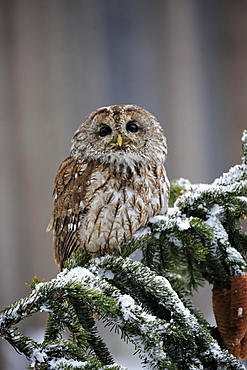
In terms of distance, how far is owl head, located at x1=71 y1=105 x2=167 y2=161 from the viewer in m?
0.98

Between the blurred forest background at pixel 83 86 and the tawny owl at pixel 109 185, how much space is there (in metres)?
1.38

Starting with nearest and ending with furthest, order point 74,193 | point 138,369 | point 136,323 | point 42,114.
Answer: point 136,323
point 74,193
point 138,369
point 42,114

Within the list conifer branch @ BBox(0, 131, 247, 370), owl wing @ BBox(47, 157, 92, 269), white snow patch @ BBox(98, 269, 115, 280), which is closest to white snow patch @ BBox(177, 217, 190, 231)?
conifer branch @ BBox(0, 131, 247, 370)

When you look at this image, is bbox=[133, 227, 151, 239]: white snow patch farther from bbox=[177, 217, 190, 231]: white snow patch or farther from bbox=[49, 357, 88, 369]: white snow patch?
bbox=[49, 357, 88, 369]: white snow patch

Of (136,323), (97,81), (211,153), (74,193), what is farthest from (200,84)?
(136,323)

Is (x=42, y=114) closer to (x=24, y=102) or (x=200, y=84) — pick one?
(x=24, y=102)

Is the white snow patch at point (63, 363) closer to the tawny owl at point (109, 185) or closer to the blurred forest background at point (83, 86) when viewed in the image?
the tawny owl at point (109, 185)

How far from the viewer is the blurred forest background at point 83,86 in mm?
2414

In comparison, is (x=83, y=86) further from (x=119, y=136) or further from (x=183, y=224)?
(x=183, y=224)

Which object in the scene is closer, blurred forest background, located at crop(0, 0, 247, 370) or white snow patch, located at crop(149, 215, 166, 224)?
white snow patch, located at crop(149, 215, 166, 224)

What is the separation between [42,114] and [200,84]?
1.03 m

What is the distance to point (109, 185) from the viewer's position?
954 millimetres


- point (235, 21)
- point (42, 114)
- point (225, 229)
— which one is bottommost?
point (225, 229)

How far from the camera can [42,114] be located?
2467mm
